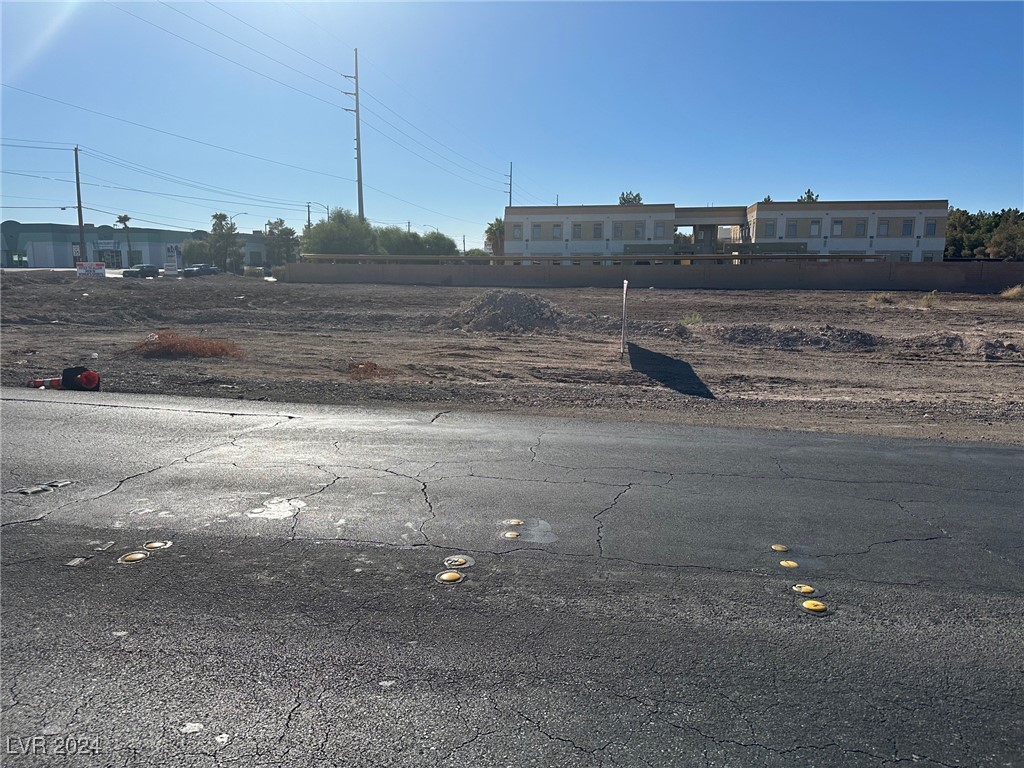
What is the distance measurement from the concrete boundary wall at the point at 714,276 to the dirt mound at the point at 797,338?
2415 cm

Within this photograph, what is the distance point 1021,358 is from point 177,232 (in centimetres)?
12900

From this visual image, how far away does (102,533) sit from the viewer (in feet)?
17.9

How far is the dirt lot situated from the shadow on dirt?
7 cm

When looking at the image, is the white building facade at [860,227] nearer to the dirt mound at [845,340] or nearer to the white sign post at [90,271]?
the dirt mound at [845,340]

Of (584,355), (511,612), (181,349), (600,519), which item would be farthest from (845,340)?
(511,612)

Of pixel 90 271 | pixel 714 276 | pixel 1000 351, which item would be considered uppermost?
pixel 90 271

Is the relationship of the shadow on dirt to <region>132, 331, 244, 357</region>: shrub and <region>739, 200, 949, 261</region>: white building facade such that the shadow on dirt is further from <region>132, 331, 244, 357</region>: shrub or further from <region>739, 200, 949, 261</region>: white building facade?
<region>739, 200, 949, 261</region>: white building facade

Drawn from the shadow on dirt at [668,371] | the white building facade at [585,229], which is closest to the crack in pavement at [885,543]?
the shadow on dirt at [668,371]

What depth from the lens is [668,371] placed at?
53.0 feet

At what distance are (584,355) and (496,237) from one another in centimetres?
7747

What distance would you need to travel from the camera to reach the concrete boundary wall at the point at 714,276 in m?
42.6

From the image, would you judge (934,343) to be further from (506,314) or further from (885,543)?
(885,543)

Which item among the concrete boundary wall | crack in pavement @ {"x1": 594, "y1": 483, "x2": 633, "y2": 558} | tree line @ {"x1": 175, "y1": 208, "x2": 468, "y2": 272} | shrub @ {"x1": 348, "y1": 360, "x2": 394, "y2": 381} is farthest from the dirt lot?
tree line @ {"x1": 175, "y1": 208, "x2": 468, "y2": 272}

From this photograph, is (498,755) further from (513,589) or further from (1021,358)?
(1021,358)
